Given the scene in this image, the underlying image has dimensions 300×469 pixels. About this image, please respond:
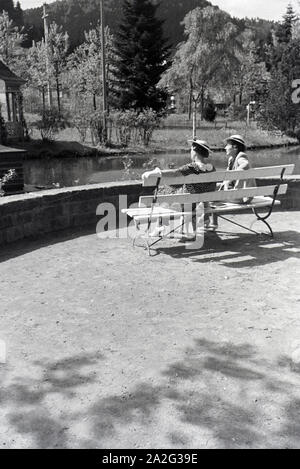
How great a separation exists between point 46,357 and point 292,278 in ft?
8.30

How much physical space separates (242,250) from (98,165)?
21.6 metres

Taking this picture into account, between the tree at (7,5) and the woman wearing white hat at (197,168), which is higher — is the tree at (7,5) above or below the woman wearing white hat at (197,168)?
above

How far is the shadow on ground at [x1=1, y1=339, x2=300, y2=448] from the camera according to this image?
276cm

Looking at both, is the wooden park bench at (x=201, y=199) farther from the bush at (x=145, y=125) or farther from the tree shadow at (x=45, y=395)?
the bush at (x=145, y=125)

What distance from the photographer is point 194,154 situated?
6.39 m

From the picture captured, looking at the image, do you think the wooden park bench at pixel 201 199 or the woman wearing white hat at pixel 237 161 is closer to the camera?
the wooden park bench at pixel 201 199

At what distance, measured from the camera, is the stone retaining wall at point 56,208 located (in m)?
6.34

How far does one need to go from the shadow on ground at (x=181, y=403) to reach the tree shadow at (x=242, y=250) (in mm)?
2151

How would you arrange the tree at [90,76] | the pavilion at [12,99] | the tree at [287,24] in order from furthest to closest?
the tree at [287,24] < the tree at [90,76] < the pavilion at [12,99]

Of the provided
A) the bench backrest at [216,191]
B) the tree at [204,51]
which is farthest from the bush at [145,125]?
the bench backrest at [216,191]

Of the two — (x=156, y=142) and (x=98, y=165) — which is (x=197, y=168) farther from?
(x=156, y=142)

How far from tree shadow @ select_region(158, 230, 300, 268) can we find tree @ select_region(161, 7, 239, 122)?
42.4 meters

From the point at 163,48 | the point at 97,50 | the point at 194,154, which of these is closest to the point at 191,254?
the point at 194,154

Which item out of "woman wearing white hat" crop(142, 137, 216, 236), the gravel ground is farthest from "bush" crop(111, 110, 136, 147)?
the gravel ground
